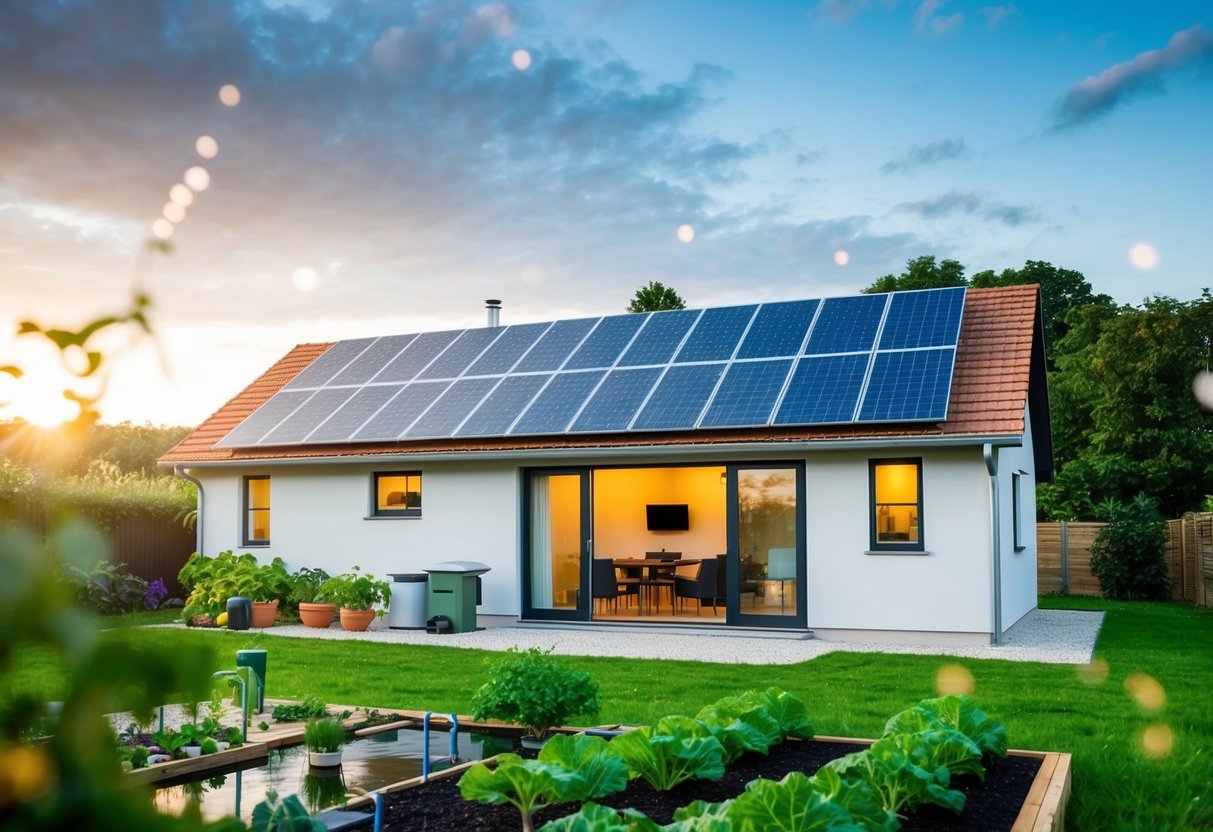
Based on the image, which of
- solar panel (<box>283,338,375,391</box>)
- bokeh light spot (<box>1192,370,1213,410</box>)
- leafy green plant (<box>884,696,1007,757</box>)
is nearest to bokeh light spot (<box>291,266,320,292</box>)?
solar panel (<box>283,338,375,391</box>)

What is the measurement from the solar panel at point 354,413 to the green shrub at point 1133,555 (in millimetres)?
14196

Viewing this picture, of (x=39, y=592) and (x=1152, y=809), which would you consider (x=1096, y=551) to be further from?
(x=39, y=592)

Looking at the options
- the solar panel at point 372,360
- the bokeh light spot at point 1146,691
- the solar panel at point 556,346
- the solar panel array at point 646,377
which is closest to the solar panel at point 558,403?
the solar panel array at point 646,377

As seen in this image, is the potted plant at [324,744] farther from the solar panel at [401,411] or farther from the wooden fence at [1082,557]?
the wooden fence at [1082,557]

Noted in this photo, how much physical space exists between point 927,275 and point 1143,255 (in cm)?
1404

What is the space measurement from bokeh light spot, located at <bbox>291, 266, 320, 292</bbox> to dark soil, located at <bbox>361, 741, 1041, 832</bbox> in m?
9.73

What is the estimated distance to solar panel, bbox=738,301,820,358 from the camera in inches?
663

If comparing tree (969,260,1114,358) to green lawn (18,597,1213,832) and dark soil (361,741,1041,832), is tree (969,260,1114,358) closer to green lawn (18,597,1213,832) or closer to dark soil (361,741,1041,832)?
green lawn (18,597,1213,832)

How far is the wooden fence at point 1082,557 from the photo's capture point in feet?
71.1

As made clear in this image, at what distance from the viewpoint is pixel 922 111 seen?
59.9 ft

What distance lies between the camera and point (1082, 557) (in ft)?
77.3

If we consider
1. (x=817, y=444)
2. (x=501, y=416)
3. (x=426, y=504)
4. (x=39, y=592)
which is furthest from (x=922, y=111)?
(x=39, y=592)

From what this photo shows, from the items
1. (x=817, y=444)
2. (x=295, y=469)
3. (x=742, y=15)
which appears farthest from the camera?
(x=295, y=469)

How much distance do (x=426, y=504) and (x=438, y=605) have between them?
2001mm
